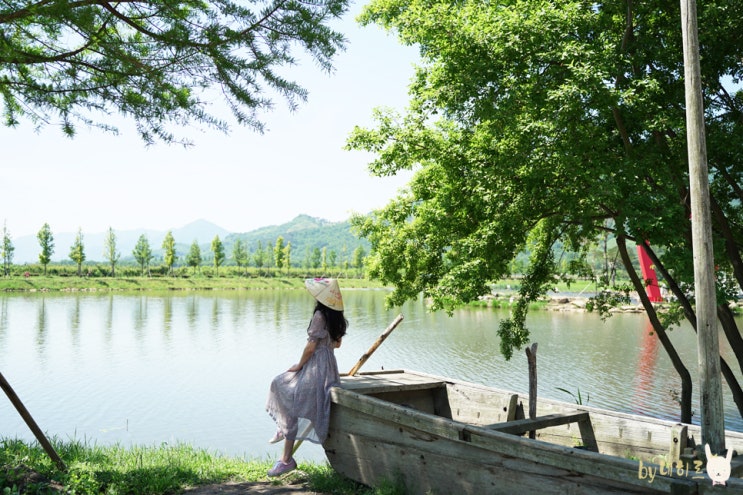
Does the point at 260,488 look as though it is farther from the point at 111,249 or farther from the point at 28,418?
the point at 111,249

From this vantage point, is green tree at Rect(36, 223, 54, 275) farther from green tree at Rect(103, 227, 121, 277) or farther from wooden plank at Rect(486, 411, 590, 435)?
wooden plank at Rect(486, 411, 590, 435)

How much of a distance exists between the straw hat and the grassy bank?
1.45 metres

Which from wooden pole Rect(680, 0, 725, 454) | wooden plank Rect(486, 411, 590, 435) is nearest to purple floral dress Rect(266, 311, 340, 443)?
wooden plank Rect(486, 411, 590, 435)

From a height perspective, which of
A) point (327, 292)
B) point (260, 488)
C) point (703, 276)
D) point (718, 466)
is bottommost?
point (260, 488)

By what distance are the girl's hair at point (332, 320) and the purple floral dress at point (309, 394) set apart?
38 mm

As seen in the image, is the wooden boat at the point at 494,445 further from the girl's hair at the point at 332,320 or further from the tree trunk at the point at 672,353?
the tree trunk at the point at 672,353

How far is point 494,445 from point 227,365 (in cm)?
1219

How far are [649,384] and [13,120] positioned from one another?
1242 centimetres

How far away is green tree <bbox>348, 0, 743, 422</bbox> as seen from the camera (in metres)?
6.33

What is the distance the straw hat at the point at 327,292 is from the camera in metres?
5.05

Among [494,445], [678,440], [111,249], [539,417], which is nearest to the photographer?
[494,445]

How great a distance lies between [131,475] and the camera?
194 inches

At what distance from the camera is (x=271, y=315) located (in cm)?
2858

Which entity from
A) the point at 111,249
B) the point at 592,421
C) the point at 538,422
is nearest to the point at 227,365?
the point at 592,421
